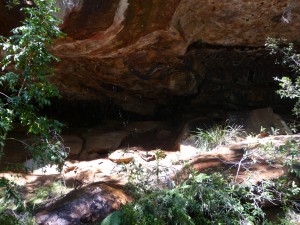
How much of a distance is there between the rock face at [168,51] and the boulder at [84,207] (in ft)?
8.46

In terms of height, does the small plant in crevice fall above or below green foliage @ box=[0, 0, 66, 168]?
below

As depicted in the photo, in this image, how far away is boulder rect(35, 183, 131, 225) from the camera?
3.55 metres

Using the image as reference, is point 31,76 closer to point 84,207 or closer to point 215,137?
point 84,207

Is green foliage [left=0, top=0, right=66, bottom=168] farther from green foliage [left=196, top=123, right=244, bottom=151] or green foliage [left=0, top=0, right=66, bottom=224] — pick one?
green foliage [left=196, top=123, right=244, bottom=151]

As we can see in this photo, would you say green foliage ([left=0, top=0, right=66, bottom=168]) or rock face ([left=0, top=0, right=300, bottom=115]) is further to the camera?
rock face ([left=0, top=0, right=300, bottom=115])

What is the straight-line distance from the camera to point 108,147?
7.10m

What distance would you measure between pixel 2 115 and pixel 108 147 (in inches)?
171

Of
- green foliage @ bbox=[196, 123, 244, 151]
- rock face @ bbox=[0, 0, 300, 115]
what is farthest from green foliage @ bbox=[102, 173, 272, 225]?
rock face @ bbox=[0, 0, 300, 115]

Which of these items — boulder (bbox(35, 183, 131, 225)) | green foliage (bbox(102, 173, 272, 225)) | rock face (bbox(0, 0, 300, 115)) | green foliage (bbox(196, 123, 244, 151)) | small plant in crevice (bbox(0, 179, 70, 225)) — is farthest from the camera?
green foliage (bbox(196, 123, 244, 151))

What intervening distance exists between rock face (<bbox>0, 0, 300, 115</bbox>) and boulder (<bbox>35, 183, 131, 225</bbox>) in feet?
8.46

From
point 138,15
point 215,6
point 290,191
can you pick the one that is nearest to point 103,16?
point 138,15

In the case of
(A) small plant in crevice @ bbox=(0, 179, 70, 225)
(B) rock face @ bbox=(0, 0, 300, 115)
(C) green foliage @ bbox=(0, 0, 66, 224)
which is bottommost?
(A) small plant in crevice @ bbox=(0, 179, 70, 225)

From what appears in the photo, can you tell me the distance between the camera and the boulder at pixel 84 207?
11.7 ft

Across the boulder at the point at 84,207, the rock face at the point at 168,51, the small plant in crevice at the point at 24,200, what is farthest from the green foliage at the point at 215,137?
the small plant in crevice at the point at 24,200
